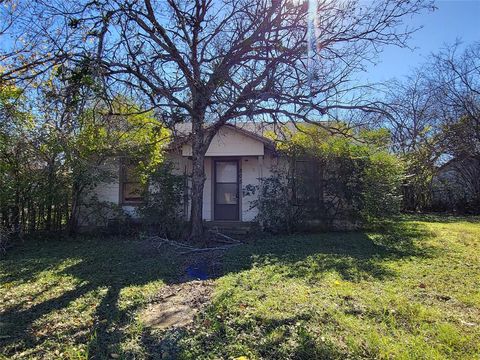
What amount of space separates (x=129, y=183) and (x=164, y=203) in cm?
290

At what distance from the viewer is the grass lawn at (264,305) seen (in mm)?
3531

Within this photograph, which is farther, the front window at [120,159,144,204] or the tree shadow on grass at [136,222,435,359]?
the front window at [120,159,144,204]

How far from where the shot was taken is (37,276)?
6.62 metres

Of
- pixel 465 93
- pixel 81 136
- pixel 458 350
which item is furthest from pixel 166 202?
pixel 465 93

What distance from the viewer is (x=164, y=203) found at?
10.4 m

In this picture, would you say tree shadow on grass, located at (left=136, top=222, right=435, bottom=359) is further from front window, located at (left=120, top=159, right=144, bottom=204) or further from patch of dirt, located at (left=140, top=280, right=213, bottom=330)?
front window, located at (left=120, top=159, right=144, bottom=204)

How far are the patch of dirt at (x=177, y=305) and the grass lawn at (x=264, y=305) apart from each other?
133mm

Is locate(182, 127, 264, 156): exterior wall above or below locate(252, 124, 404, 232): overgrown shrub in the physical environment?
above

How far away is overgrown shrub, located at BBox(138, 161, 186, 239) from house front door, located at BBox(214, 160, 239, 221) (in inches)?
101

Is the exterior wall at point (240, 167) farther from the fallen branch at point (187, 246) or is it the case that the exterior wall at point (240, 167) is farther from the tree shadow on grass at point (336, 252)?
the tree shadow on grass at point (336, 252)

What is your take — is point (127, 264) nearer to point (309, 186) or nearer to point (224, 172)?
point (309, 186)

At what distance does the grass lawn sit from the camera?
Answer: 11.6 ft

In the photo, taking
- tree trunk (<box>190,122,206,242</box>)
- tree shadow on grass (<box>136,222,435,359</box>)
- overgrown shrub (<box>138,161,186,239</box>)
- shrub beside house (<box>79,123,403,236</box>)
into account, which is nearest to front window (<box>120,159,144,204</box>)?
shrub beside house (<box>79,123,403,236</box>)

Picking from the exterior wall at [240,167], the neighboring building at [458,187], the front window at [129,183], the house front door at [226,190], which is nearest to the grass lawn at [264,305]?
the front window at [129,183]
